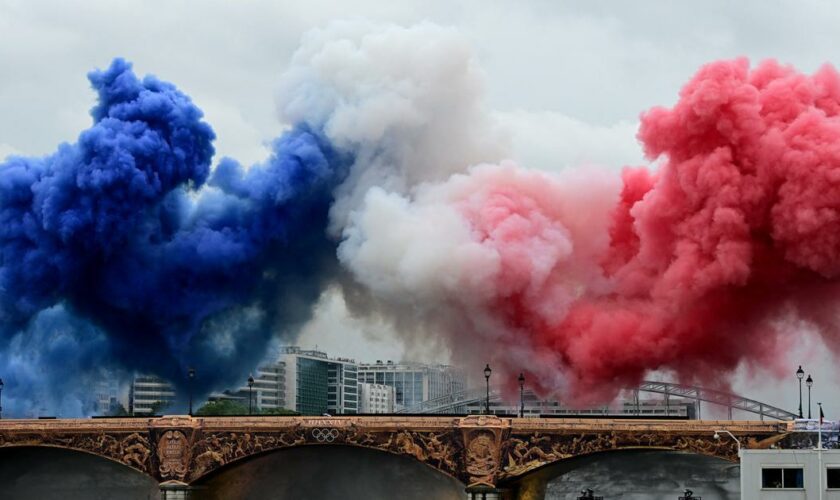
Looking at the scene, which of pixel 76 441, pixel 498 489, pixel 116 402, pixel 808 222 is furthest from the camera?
pixel 116 402

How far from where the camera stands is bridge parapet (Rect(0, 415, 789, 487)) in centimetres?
9350

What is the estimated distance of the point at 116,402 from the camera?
653 feet

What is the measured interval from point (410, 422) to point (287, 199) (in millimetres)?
20049

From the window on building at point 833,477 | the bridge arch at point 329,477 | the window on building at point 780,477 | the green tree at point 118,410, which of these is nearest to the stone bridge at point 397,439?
the bridge arch at point 329,477

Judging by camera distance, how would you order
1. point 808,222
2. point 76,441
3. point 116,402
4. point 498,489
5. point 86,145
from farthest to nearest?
point 116,402 < point 86,145 < point 76,441 < point 498,489 < point 808,222

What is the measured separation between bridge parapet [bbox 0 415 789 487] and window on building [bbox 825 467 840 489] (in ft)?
17.9

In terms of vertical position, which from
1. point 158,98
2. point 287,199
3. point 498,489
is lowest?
point 498,489

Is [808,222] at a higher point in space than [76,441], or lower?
higher

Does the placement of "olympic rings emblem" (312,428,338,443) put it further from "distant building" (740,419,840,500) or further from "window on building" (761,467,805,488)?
"window on building" (761,467,805,488)

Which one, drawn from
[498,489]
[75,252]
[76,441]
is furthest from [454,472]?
[75,252]

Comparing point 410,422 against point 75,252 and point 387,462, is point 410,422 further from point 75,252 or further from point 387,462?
point 75,252

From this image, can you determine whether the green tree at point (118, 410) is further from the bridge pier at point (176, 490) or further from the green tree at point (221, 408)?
the bridge pier at point (176, 490)

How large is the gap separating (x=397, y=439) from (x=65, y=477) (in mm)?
28246

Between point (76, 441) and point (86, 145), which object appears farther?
point (86, 145)
